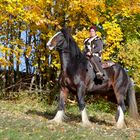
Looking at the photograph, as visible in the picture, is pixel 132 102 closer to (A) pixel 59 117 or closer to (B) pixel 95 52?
(B) pixel 95 52

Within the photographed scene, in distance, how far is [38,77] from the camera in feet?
67.3

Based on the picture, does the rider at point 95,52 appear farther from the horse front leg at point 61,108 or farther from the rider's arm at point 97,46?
the horse front leg at point 61,108

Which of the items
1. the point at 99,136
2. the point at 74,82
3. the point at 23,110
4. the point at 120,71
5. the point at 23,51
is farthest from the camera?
the point at 23,51

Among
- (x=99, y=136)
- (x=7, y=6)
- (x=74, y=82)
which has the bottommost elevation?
(x=99, y=136)

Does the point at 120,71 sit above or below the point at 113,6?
below

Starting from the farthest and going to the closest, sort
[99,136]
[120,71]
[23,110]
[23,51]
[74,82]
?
[23,51]
[23,110]
[120,71]
[74,82]
[99,136]

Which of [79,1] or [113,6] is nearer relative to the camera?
[79,1]

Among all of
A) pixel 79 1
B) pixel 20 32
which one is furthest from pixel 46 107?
pixel 79 1

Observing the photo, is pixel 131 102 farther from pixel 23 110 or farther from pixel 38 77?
pixel 38 77

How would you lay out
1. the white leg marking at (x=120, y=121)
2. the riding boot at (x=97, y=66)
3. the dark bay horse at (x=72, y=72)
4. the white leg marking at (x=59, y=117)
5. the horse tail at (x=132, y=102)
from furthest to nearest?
the horse tail at (x=132, y=102) → the white leg marking at (x=120, y=121) → the riding boot at (x=97, y=66) → the dark bay horse at (x=72, y=72) → the white leg marking at (x=59, y=117)

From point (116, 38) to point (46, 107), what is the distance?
4.25 metres

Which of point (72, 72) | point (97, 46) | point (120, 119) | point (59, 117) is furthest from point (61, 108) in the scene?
point (97, 46)

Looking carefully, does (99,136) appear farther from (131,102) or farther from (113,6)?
(113,6)

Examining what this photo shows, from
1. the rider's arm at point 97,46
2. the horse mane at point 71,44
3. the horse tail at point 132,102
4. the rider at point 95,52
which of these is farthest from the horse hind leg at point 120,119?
the horse mane at point 71,44
